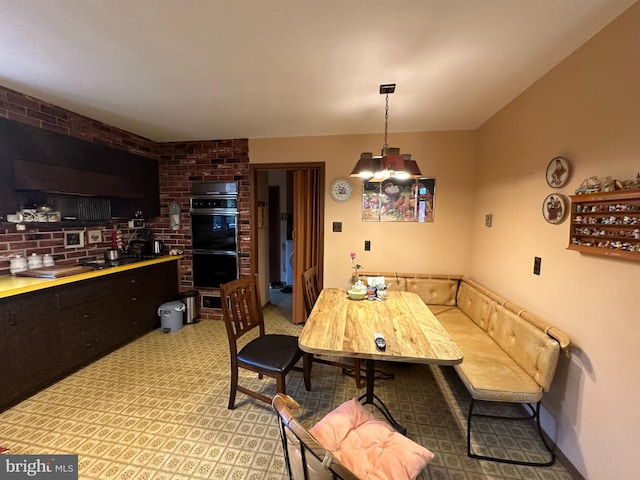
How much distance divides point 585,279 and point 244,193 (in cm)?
338

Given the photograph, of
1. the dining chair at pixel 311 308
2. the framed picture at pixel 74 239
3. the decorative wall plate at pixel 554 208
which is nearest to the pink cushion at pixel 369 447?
the dining chair at pixel 311 308

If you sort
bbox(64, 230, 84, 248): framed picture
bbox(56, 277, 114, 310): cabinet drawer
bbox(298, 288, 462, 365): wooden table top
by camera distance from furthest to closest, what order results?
bbox(64, 230, 84, 248): framed picture < bbox(56, 277, 114, 310): cabinet drawer < bbox(298, 288, 462, 365): wooden table top

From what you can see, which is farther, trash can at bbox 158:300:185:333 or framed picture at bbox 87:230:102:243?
trash can at bbox 158:300:185:333

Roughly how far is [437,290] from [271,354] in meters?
1.99

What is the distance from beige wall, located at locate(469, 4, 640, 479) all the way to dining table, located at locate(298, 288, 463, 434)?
72cm

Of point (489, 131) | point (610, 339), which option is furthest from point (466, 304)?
point (489, 131)

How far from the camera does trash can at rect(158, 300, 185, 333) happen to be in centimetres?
340

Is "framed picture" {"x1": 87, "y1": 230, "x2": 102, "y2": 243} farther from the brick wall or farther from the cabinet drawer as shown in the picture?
the cabinet drawer

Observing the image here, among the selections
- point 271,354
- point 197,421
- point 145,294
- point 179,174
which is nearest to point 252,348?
point 271,354

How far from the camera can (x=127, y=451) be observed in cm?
169

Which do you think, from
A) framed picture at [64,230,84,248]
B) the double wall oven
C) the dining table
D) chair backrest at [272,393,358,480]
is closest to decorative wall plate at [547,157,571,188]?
the dining table

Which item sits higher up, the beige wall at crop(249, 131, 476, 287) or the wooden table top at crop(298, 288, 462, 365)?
the beige wall at crop(249, 131, 476, 287)

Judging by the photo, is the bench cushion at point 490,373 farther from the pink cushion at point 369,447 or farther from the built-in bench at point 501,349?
the pink cushion at point 369,447

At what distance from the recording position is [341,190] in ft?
11.0
